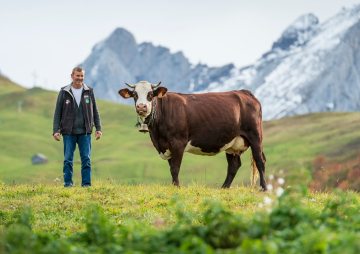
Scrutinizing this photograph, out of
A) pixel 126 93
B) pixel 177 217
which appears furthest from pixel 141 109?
pixel 177 217

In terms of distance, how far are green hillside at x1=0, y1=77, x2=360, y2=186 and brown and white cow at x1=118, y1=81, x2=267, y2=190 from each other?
61.4 metres

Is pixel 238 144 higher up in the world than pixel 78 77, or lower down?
lower down

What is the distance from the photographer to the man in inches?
419

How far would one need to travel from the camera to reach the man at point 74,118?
10.6 meters

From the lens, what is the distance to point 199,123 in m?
10.9

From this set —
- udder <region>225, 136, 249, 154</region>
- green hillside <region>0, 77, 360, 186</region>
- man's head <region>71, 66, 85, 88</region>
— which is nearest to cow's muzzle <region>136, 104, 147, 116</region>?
man's head <region>71, 66, 85, 88</region>

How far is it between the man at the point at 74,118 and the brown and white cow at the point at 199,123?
104 centimetres

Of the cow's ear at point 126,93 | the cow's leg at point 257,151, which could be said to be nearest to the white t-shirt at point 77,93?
the cow's ear at point 126,93

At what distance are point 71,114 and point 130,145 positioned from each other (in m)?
116

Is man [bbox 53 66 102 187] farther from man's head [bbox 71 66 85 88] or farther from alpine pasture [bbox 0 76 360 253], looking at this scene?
alpine pasture [bbox 0 76 360 253]

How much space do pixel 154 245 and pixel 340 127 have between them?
11769 cm

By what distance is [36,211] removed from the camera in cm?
789

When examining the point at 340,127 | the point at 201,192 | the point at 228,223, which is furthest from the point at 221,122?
the point at 340,127

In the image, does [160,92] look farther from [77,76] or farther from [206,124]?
[77,76]
